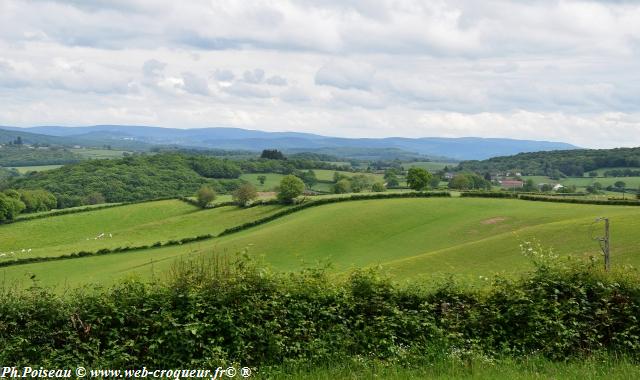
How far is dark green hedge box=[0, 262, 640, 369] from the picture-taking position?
11195 millimetres

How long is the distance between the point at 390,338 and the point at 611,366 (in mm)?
4317

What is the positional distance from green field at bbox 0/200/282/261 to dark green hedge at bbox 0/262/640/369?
209 feet

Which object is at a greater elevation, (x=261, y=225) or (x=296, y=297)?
(x=296, y=297)

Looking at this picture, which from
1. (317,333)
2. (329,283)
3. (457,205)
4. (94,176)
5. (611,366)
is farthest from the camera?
(94,176)

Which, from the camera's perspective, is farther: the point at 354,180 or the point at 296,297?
the point at 354,180

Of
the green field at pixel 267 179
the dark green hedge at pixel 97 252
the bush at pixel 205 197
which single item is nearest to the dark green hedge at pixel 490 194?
the dark green hedge at pixel 97 252

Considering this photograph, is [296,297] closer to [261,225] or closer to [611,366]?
[611,366]

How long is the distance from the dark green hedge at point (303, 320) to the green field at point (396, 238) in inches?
732

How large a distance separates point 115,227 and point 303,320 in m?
92.8

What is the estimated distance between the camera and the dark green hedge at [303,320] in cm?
1120

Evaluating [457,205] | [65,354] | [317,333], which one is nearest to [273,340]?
[317,333]

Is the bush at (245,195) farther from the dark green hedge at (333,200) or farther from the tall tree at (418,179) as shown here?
the tall tree at (418,179)

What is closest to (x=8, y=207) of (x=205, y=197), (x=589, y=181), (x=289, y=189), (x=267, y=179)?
(x=205, y=197)

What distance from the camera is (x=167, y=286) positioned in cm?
1226
